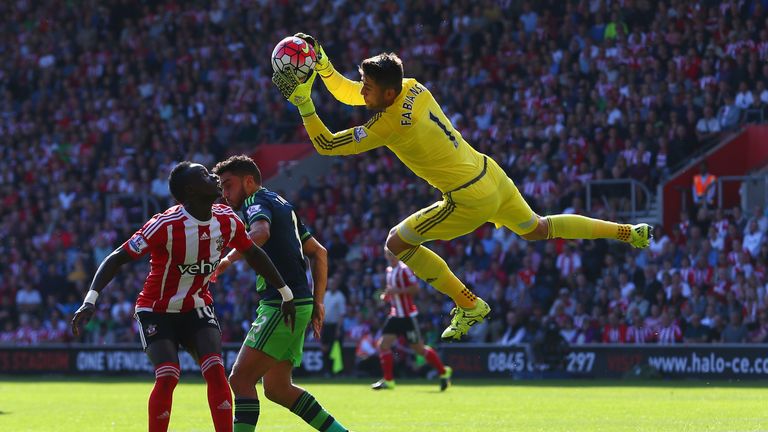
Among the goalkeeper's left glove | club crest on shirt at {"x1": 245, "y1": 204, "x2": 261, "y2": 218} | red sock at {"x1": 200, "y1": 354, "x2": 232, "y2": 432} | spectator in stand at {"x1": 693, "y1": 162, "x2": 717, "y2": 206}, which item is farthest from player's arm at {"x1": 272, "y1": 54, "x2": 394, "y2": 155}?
spectator in stand at {"x1": 693, "y1": 162, "x2": 717, "y2": 206}

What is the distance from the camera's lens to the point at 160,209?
3020cm

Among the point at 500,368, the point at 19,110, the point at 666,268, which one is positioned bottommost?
the point at 500,368

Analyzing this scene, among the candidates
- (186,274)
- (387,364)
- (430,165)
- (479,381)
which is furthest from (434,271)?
(479,381)

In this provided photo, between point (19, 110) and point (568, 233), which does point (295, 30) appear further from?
point (568, 233)

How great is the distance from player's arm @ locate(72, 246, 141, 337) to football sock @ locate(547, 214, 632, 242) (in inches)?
159

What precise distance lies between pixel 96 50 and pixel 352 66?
8.51 m

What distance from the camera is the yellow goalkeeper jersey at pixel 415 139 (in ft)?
34.3

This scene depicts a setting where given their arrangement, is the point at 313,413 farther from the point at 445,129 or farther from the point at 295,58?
the point at 295,58


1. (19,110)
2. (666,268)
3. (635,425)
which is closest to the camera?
(635,425)

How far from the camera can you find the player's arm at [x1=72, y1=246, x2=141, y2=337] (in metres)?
8.64

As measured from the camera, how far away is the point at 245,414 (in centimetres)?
959

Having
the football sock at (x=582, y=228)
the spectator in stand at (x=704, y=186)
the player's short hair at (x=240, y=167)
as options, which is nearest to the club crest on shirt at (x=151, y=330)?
the player's short hair at (x=240, y=167)

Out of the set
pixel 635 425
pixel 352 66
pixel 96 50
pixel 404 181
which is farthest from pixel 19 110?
pixel 635 425

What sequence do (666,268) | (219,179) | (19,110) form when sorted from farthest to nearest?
(19,110) < (666,268) < (219,179)
